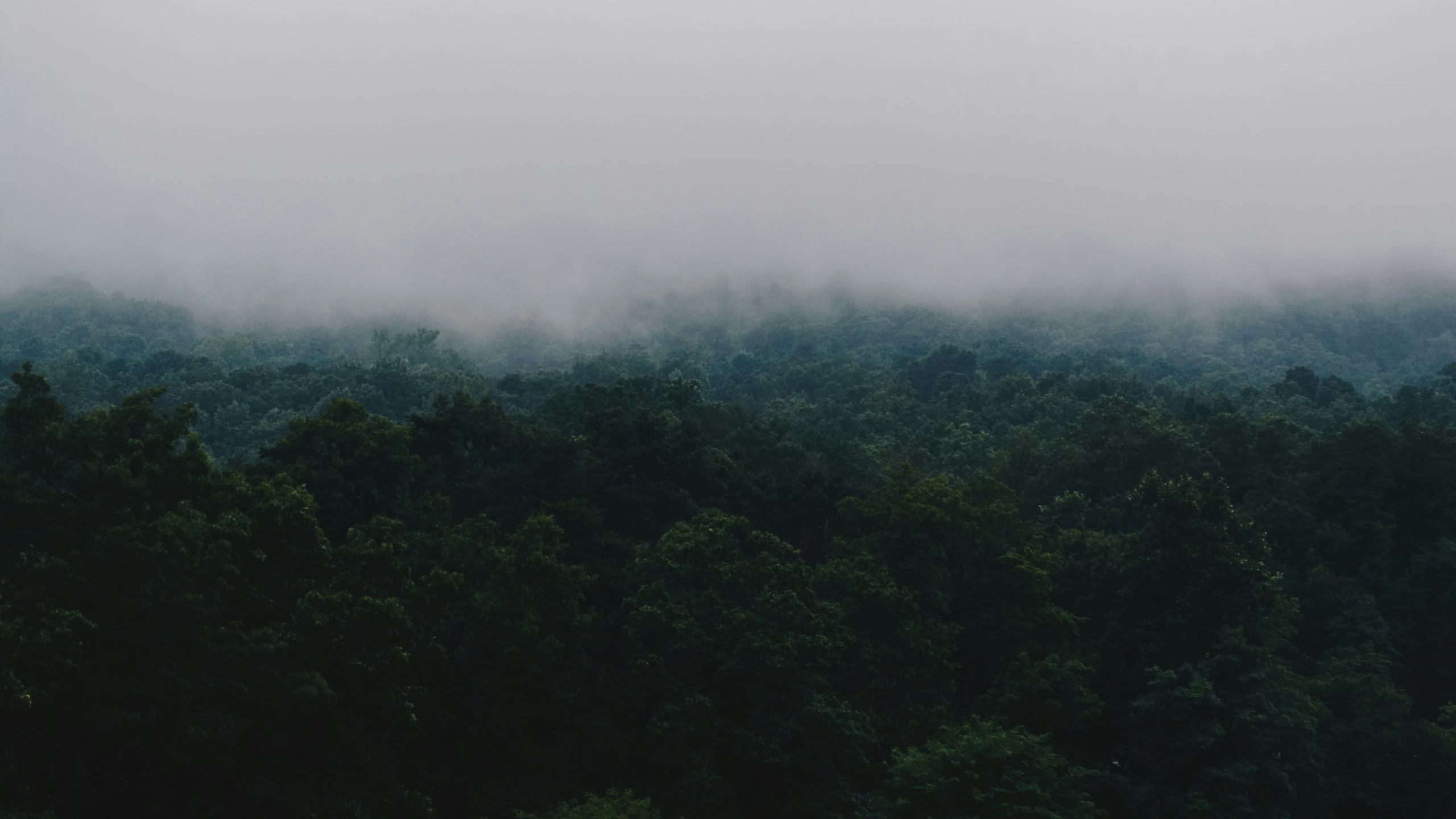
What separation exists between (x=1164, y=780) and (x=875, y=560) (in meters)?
11.0

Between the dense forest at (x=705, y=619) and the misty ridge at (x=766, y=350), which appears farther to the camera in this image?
the misty ridge at (x=766, y=350)

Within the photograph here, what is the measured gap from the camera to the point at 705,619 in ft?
104

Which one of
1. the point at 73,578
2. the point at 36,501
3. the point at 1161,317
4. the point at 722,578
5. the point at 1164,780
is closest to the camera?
the point at 73,578

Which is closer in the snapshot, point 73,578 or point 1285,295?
point 73,578

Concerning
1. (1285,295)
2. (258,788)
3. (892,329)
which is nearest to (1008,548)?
(258,788)

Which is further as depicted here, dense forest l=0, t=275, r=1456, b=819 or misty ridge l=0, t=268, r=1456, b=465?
misty ridge l=0, t=268, r=1456, b=465

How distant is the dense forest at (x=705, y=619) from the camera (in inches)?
886

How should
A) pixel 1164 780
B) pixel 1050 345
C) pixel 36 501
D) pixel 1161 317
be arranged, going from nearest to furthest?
pixel 36 501 → pixel 1164 780 → pixel 1050 345 → pixel 1161 317

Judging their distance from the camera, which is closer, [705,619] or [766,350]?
[705,619]

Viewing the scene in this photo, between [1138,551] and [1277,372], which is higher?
[1138,551]

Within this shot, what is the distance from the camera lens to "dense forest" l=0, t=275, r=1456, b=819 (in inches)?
886

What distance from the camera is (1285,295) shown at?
573 ft

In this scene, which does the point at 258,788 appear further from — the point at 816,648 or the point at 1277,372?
the point at 1277,372

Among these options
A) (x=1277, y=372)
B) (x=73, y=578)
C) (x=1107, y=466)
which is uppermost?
(x=73, y=578)
